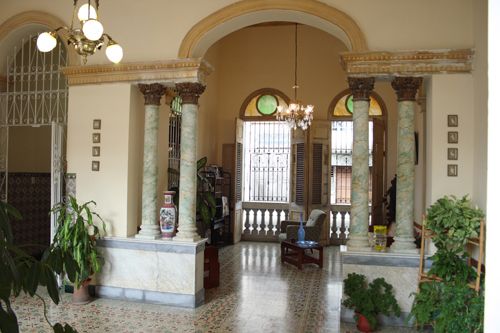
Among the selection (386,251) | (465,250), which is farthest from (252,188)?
(465,250)

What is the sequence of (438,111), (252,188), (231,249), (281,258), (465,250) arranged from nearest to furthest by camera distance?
(465,250) < (438,111) < (281,258) < (231,249) < (252,188)

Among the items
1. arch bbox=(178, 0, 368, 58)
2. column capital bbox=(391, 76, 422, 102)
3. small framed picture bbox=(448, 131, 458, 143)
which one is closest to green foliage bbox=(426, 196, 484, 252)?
small framed picture bbox=(448, 131, 458, 143)

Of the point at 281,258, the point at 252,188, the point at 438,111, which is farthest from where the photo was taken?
the point at 252,188

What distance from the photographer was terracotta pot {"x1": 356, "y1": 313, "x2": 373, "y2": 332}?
5.25 meters

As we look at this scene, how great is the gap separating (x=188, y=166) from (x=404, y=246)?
127 inches

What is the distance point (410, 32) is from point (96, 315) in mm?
5615

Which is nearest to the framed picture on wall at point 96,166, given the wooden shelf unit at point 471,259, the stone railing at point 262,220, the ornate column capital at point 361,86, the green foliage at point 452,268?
the ornate column capital at point 361,86

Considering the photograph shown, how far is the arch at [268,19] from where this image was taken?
595cm

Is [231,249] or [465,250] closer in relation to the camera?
[465,250]

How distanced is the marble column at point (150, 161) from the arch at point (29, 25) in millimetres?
1391

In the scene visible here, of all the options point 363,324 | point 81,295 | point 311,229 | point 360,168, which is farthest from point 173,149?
point 363,324

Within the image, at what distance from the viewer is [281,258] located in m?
9.38

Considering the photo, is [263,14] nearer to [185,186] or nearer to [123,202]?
[185,186]

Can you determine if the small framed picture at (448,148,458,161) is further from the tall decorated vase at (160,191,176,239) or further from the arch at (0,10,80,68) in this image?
the arch at (0,10,80,68)
